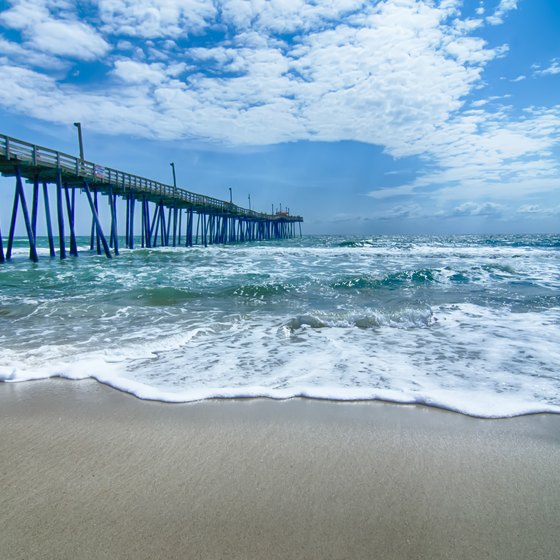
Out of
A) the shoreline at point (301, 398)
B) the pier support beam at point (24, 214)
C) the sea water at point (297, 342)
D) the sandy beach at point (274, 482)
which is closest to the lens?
the sandy beach at point (274, 482)

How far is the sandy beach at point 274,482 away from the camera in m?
1.43

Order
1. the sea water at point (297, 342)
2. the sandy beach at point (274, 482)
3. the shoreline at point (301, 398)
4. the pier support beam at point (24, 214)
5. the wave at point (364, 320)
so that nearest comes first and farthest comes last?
1. the sandy beach at point (274, 482)
2. the shoreline at point (301, 398)
3. the sea water at point (297, 342)
4. the wave at point (364, 320)
5. the pier support beam at point (24, 214)

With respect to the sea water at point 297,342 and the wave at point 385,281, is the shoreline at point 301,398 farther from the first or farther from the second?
the wave at point 385,281

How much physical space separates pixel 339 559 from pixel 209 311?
5.38 m

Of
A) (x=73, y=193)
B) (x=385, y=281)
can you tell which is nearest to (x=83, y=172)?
(x=73, y=193)

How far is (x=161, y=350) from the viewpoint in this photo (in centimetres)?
411

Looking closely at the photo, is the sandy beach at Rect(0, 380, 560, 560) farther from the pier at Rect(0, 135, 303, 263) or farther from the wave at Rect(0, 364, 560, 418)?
the pier at Rect(0, 135, 303, 263)

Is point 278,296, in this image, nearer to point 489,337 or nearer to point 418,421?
point 489,337

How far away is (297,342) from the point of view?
4.48 m

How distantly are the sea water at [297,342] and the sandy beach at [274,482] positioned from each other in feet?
1.23

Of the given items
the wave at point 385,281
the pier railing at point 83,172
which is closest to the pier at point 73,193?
the pier railing at point 83,172

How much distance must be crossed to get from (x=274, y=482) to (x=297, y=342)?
8.81 ft

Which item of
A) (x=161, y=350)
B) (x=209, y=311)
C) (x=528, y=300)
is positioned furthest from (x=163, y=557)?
(x=528, y=300)

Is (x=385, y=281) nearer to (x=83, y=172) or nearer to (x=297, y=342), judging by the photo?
(x=297, y=342)
